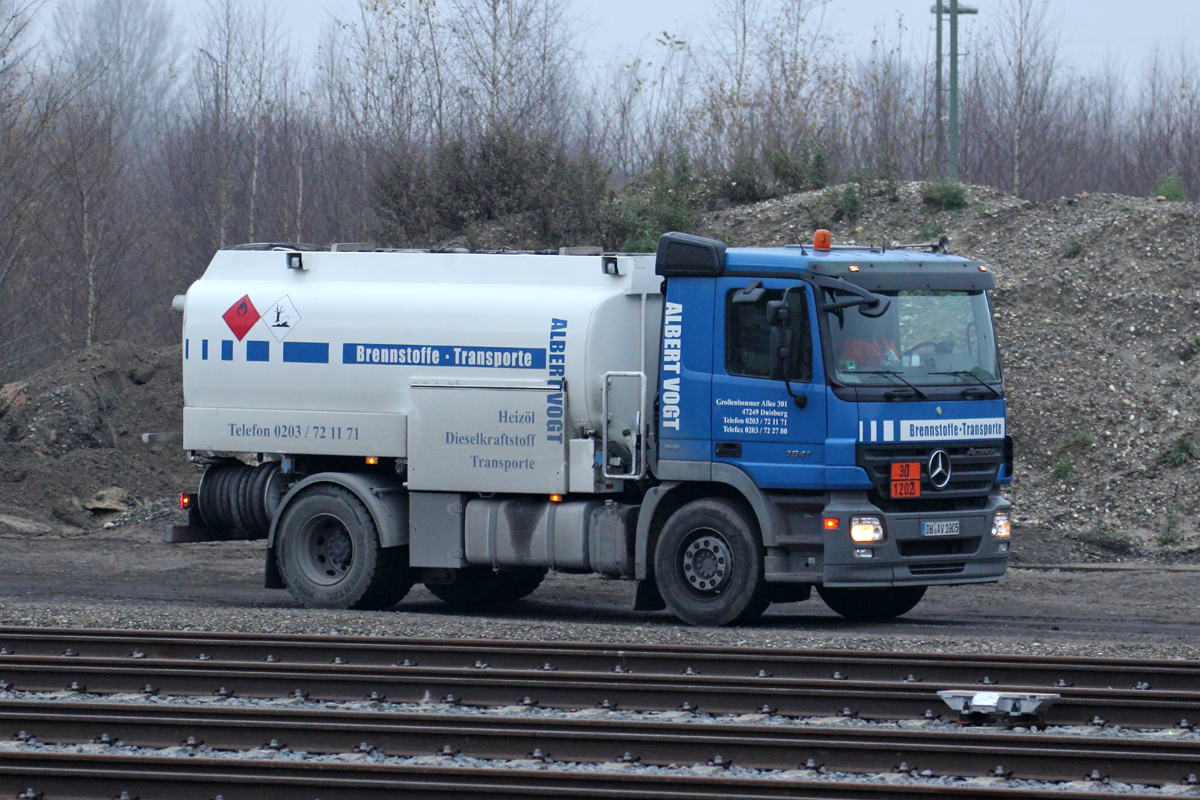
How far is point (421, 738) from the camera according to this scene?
764cm

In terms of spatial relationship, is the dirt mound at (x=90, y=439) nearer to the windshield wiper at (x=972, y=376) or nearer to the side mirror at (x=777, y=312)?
the side mirror at (x=777, y=312)

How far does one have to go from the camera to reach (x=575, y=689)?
8906 mm

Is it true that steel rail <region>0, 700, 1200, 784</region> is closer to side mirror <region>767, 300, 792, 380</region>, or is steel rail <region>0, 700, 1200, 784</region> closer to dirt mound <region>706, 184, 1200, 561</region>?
side mirror <region>767, 300, 792, 380</region>

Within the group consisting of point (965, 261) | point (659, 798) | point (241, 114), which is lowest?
point (659, 798)

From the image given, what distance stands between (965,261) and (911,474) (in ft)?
6.65

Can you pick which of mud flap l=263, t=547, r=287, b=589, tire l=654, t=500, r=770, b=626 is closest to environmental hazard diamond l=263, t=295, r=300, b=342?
mud flap l=263, t=547, r=287, b=589

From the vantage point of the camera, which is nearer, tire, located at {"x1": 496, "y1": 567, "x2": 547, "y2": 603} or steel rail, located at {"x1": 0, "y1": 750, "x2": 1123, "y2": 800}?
steel rail, located at {"x1": 0, "y1": 750, "x2": 1123, "y2": 800}

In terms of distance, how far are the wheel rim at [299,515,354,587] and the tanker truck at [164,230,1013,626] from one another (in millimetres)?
22

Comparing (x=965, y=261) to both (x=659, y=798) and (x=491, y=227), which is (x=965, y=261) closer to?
(x=659, y=798)

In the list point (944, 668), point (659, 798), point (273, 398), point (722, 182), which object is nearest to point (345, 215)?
point (722, 182)

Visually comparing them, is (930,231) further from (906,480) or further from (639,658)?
(639,658)

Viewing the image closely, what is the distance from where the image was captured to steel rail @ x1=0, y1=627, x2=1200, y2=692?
9469 millimetres

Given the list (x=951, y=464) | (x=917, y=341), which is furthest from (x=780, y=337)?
(x=951, y=464)

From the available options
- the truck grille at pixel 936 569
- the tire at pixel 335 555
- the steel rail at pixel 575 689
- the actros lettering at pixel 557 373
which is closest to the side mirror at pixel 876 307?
the truck grille at pixel 936 569
